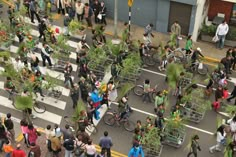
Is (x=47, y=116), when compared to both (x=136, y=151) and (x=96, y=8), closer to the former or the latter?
(x=136, y=151)

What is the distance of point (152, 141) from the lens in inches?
651

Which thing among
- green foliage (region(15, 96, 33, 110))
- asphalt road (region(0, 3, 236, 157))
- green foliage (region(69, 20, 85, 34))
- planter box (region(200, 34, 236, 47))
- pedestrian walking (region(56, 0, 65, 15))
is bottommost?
asphalt road (region(0, 3, 236, 157))

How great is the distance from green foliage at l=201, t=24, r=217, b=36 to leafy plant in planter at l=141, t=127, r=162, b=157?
32.2 feet

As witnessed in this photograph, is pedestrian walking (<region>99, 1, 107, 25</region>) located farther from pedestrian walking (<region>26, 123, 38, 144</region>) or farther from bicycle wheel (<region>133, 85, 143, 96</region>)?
pedestrian walking (<region>26, 123, 38, 144</region>)

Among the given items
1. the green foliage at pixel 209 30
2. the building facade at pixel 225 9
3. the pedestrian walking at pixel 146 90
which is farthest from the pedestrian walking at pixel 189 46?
the building facade at pixel 225 9

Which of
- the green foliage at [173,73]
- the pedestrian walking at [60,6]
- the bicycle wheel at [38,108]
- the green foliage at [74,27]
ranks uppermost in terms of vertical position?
the pedestrian walking at [60,6]

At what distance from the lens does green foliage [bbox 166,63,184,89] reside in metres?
19.5

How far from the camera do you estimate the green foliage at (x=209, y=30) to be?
2406 cm

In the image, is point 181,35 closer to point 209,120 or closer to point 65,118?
point 209,120

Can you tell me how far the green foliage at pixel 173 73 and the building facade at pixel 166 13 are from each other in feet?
17.3

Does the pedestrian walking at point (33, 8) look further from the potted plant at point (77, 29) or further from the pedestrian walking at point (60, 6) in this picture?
the potted plant at point (77, 29)

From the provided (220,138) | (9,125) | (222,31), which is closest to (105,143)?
(9,125)

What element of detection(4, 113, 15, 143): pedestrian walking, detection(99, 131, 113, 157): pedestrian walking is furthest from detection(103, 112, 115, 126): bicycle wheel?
detection(4, 113, 15, 143): pedestrian walking

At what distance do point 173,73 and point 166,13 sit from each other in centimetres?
633
